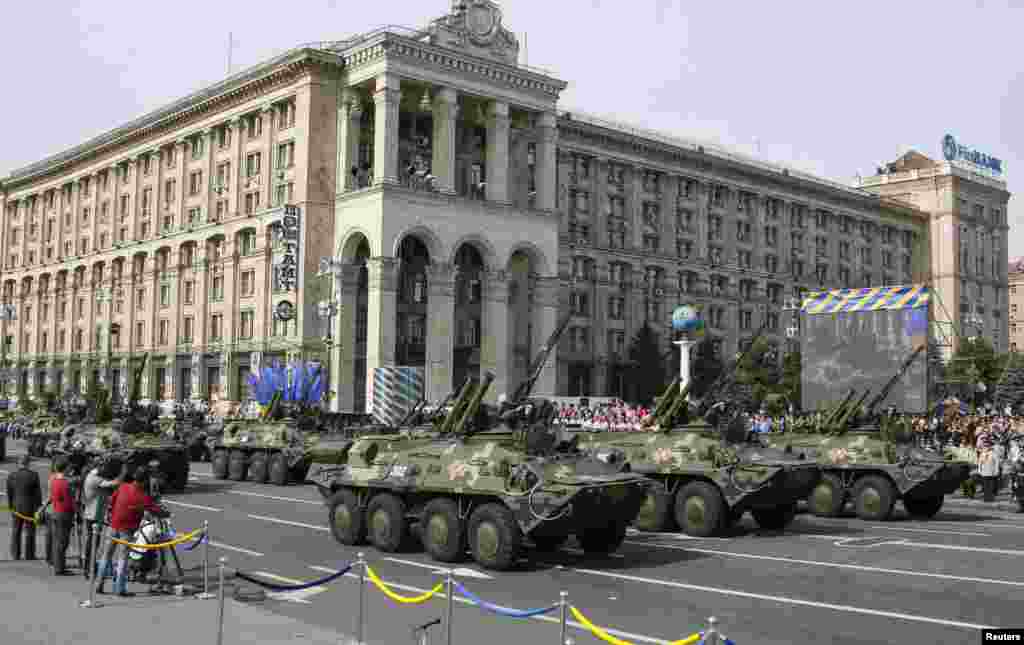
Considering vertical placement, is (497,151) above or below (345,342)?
above

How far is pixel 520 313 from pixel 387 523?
45.1 m

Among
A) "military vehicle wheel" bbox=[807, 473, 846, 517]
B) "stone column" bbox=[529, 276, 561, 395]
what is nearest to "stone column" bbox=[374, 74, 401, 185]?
"stone column" bbox=[529, 276, 561, 395]

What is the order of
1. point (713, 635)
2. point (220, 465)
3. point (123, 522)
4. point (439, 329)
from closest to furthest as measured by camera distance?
point (713, 635)
point (123, 522)
point (220, 465)
point (439, 329)

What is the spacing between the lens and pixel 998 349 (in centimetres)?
10506

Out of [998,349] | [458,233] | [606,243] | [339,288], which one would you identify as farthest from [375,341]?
[998,349]

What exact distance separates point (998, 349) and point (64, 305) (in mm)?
83658

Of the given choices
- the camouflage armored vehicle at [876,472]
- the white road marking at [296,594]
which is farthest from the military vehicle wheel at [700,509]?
the white road marking at [296,594]

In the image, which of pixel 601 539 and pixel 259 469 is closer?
pixel 601 539

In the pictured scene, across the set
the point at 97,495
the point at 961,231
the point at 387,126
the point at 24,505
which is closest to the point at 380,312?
the point at 387,126

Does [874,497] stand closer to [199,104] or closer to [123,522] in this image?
[123,522]

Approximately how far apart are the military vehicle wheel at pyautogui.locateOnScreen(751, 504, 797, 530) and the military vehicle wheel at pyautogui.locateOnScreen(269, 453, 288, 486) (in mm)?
14163

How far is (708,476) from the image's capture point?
19000 mm

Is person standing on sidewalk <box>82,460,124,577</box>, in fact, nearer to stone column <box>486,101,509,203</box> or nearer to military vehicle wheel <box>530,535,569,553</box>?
military vehicle wheel <box>530,535,569,553</box>

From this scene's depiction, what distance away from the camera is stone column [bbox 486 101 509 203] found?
191ft
